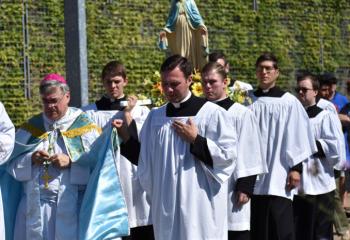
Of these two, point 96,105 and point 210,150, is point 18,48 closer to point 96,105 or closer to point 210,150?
point 96,105

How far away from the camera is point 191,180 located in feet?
21.6

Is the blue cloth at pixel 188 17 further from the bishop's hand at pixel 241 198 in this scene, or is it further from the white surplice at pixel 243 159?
the bishop's hand at pixel 241 198

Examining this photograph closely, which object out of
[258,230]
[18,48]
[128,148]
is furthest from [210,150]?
[18,48]

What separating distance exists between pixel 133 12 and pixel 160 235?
28.7 feet

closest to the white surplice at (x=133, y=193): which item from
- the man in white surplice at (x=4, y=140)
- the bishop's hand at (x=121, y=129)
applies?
the bishop's hand at (x=121, y=129)

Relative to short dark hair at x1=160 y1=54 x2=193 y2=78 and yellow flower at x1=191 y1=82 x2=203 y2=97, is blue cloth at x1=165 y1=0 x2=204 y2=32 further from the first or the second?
short dark hair at x1=160 y1=54 x2=193 y2=78

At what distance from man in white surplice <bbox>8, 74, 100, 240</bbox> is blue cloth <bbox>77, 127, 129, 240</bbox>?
82 millimetres

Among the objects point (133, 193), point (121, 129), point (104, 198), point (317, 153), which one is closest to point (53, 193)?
point (104, 198)

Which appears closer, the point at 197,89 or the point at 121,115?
the point at 121,115

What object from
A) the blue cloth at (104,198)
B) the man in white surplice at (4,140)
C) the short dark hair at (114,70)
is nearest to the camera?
the man in white surplice at (4,140)

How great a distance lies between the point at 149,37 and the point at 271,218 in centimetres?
719

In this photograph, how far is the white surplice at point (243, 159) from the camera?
24.5 feet

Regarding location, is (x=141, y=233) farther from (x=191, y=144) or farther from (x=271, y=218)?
(x=191, y=144)

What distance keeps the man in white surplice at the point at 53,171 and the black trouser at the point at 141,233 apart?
150 centimetres
